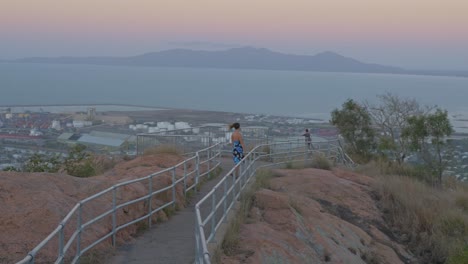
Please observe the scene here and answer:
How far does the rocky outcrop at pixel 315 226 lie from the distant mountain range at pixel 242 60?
124 meters

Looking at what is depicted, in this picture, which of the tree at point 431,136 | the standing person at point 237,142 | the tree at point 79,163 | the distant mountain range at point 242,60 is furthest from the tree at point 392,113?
the distant mountain range at point 242,60

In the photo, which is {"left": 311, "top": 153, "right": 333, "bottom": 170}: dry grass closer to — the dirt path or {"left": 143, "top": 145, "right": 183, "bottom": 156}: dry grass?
{"left": 143, "top": 145, "right": 183, "bottom": 156}: dry grass

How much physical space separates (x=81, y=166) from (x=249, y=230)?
807 cm

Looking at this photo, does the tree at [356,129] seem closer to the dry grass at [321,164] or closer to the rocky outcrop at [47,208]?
the dry grass at [321,164]

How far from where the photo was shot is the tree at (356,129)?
3341 cm

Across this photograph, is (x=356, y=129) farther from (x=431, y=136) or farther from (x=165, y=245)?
Answer: (x=165, y=245)

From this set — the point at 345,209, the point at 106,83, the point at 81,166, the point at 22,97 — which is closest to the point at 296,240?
the point at 345,209

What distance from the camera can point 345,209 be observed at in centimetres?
1731

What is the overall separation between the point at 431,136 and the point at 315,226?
1598 centimetres

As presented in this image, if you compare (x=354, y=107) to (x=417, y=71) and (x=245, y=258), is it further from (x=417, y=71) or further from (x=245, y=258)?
(x=417, y=71)

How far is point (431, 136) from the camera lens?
28.7m

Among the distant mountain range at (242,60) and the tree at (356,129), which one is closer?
the tree at (356,129)

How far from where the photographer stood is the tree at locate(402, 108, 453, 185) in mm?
27984

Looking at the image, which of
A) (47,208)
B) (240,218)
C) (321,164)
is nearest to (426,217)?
(321,164)
